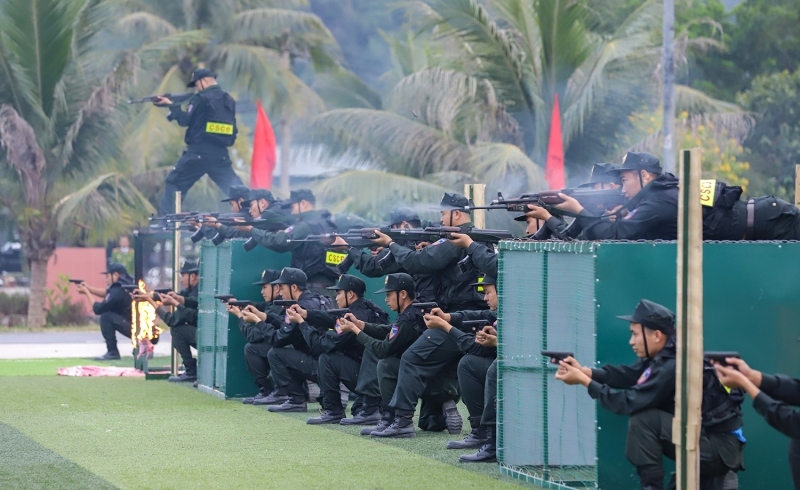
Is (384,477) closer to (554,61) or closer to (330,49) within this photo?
(554,61)

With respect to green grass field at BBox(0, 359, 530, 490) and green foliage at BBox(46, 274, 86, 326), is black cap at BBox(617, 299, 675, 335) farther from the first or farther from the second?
green foliage at BBox(46, 274, 86, 326)

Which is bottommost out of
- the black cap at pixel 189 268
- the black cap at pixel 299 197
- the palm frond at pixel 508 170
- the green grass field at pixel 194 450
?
the green grass field at pixel 194 450

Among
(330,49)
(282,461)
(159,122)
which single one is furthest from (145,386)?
(330,49)

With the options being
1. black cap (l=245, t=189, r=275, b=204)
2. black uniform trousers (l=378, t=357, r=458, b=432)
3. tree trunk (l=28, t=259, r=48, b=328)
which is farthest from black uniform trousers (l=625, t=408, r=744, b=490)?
tree trunk (l=28, t=259, r=48, b=328)

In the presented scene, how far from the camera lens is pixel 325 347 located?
1218cm

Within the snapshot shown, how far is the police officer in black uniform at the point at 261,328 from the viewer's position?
1327 centimetres

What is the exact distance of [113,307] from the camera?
64.5 ft

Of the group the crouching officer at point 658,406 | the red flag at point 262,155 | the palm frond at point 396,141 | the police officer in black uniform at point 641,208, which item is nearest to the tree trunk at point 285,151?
the palm frond at point 396,141

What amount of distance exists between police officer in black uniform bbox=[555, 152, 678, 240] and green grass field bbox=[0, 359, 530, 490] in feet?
6.01

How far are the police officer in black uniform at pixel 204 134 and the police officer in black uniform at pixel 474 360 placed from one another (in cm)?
741

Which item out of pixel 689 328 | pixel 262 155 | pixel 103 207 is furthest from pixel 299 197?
pixel 103 207

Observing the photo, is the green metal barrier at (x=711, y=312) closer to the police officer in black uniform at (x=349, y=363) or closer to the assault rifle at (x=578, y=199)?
the assault rifle at (x=578, y=199)

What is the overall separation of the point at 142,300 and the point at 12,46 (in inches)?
393

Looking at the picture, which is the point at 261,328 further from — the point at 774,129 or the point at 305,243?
the point at 774,129
